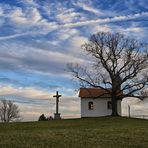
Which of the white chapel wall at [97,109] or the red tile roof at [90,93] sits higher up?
the red tile roof at [90,93]

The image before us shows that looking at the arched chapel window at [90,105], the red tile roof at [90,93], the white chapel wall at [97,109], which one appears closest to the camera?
the white chapel wall at [97,109]

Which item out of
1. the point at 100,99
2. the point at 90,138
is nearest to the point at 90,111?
the point at 100,99

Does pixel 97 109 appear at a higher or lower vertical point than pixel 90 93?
lower

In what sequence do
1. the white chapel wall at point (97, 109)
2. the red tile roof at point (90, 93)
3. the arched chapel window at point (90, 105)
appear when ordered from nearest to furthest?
the white chapel wall at point (97, 109), the arched chapel window at point (90, 105), the red tile roof at point (90, 93)

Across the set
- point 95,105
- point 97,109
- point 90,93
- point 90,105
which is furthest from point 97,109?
point 90,93

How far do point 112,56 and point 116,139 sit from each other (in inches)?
1727

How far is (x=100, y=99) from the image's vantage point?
233 ft

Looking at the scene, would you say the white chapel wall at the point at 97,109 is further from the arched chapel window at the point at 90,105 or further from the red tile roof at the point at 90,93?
the red tile roof at the point at 90,93

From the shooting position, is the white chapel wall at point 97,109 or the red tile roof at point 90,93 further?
the red tile roof at point 90,93

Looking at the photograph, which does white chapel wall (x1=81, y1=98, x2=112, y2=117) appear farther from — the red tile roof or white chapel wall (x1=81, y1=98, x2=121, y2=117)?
the red tile roof

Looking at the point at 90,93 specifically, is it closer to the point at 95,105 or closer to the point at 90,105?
the point at 90,105

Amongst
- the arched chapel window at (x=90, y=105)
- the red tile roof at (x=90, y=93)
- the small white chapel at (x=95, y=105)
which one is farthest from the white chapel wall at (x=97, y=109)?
the red tile roof at (x=90, y=93)

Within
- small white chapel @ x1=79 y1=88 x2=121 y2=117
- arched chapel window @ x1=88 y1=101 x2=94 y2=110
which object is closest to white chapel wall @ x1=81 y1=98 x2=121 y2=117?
small white chapel @ x1=79 y1=88 x2=121 y2=117

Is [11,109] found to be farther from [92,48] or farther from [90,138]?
[90,138]
